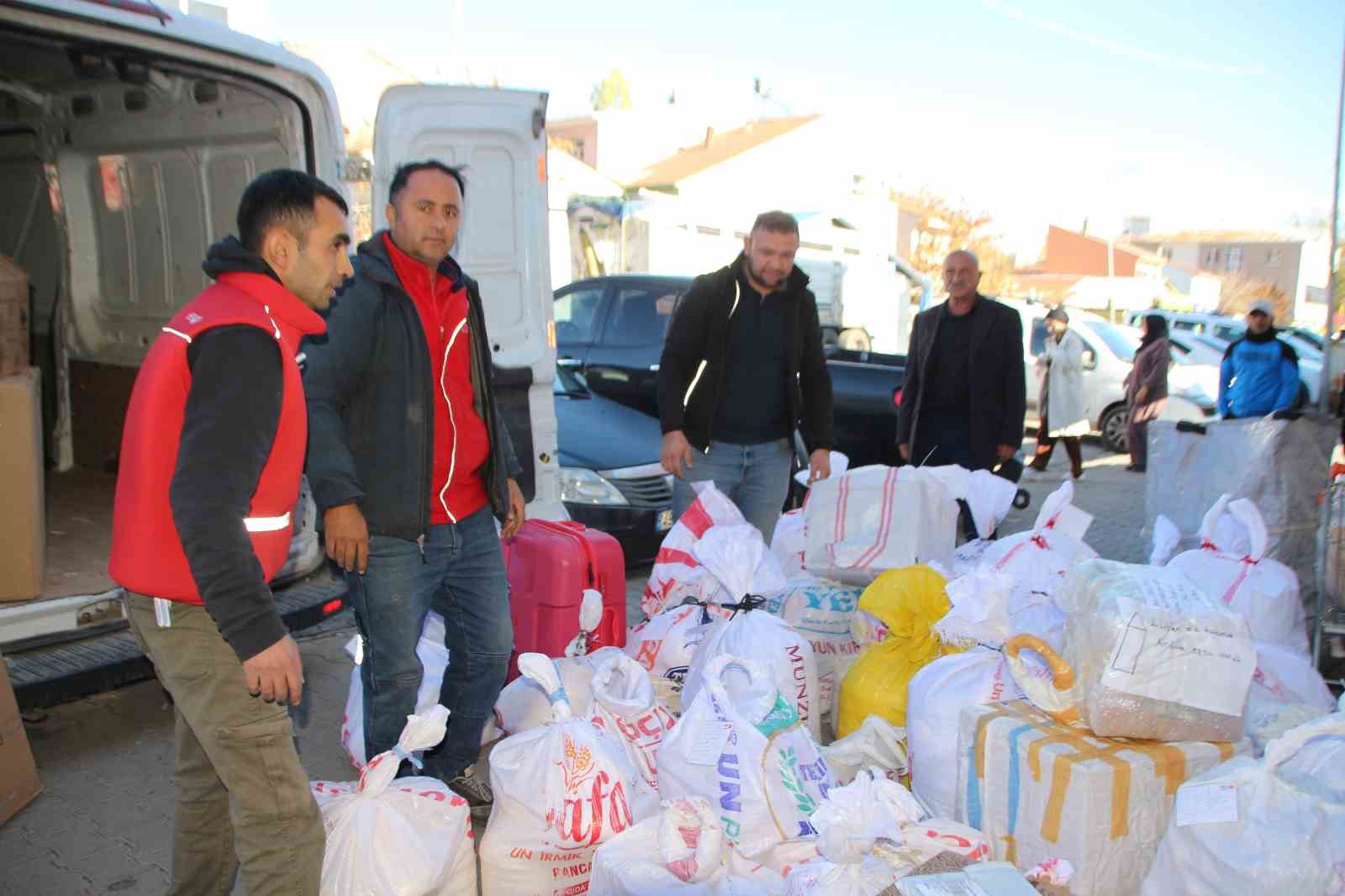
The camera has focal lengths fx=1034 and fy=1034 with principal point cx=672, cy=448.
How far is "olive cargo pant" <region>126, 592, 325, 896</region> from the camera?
6.60ft

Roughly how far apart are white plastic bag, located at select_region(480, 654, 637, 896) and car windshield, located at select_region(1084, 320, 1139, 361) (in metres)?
11.9

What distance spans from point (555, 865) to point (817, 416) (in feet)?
7.71

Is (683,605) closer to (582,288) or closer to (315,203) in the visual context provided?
(315,203)

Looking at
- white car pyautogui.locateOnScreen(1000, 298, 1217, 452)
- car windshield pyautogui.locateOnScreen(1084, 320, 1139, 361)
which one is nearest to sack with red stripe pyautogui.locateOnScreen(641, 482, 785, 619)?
white car pyautogui.locateOnScreen(1000, 298, 1217, 452)

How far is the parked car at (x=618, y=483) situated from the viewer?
17.9ft

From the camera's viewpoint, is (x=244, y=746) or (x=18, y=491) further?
(x=18, y=491)

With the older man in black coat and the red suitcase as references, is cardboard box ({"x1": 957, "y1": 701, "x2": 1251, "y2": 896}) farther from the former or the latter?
the older man in black coat

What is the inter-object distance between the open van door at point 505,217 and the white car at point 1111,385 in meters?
9.32

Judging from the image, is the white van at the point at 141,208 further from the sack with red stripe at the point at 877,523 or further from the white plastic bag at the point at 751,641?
the sack with red stripe at the point at 877,523

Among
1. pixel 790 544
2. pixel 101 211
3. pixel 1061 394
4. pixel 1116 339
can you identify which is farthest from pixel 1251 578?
pixel 1116 339

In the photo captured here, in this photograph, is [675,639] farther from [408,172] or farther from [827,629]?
[408,172]

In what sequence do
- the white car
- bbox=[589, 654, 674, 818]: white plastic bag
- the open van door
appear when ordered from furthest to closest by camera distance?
the white car → the open van door → bbox=[589, 654, 674, 818]: white plastic bag

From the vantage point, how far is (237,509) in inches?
73.1

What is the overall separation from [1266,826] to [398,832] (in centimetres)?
200
